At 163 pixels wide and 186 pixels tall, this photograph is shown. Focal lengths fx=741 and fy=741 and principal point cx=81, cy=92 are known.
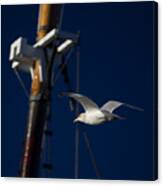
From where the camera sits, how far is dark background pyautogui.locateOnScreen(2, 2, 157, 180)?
8.16 ft

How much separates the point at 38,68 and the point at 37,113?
0.52ft

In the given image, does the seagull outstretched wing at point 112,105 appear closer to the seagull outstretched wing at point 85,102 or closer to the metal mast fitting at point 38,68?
the seagull outstretched wing at point 85,102

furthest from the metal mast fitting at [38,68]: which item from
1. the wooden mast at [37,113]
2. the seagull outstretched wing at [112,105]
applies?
the seagull outstretched wing at [112,105]

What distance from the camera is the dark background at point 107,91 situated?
2.49m

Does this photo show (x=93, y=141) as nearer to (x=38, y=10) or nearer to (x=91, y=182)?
(x=91, y=182)

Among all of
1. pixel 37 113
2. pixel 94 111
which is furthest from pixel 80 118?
pixel 37 113

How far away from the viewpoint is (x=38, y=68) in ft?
8.63

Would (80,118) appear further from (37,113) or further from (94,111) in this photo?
(37,113)

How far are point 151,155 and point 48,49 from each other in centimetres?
53

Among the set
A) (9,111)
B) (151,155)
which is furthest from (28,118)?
(151,155)

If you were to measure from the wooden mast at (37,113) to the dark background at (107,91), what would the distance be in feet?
0.07

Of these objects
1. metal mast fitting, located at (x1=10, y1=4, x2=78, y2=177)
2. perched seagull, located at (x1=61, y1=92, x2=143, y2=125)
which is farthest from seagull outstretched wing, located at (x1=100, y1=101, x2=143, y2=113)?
metal mast fitting, located at (x1=10, y1=4, x2=78, y2=177)

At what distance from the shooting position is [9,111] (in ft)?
8.69

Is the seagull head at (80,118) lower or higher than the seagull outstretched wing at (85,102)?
lower
